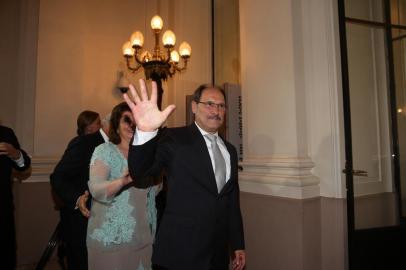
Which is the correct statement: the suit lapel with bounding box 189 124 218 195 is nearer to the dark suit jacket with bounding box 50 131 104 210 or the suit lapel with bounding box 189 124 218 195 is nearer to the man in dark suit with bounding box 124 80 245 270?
the man in dark suit with bounding box 124 80 245 270

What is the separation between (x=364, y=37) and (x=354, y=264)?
6.30 ft

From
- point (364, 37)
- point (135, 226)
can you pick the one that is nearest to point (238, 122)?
point (364, 37)

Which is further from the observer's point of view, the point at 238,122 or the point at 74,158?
the point at 238,122

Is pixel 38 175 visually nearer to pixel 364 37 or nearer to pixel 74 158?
pixel 74 158

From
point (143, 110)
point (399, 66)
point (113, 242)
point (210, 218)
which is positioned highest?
point (399, 66)

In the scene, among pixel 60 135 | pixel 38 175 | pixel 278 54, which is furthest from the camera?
pixel 60 135

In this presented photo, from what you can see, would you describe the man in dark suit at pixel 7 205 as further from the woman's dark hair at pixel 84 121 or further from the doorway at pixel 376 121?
the doorway at pixel 376 121

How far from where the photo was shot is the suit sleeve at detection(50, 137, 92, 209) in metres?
2.23

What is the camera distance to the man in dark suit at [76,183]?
A: 2.23 m

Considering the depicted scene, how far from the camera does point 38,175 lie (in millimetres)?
4055

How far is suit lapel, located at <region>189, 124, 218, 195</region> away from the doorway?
144 cm

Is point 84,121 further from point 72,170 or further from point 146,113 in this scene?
point 146,113

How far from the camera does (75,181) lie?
7.67 ft

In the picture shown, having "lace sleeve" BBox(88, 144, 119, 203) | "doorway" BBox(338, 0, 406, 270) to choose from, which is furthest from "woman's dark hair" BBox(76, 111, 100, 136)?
"doorway" BBox(338, 0, 406, 270)
